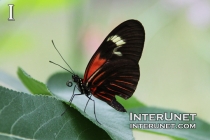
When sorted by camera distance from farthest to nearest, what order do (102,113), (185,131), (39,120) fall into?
(185,131) < (102,113) < (39,120)

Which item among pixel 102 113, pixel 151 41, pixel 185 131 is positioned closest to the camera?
pixel 102 113

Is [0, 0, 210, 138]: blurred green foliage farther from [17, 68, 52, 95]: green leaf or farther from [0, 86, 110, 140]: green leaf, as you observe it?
[0, 86, 110, 140]: green leaf

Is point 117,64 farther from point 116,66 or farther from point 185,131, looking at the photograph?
point 185,131

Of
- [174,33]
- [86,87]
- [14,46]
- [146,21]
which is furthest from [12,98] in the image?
[174,33]

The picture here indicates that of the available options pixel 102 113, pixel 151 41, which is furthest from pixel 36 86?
pixel 151 41

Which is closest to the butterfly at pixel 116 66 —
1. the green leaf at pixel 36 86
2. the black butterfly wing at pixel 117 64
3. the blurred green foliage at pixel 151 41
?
the black butterfly wing at pixel 117 64
